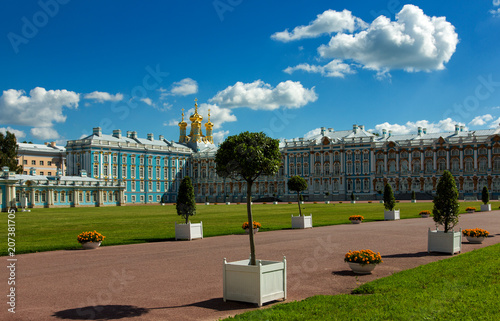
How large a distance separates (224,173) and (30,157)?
347ft

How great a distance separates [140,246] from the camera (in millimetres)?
19016

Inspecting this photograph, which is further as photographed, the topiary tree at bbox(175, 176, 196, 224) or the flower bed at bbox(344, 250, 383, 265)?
the topiary tree at bbox(175, 176, 196, 224)

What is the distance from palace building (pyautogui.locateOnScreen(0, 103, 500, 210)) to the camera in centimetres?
7819

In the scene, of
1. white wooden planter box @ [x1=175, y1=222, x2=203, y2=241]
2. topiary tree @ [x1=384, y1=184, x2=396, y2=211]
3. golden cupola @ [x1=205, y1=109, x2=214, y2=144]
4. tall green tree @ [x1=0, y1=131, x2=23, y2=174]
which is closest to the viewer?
white wooden planter box @ [x1=175, y1=222, x2=203, y2=241]

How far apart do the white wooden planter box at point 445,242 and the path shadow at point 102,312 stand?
10609 mm

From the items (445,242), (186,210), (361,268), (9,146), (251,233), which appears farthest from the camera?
(9,146)

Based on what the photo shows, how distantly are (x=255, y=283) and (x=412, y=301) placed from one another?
2.84 meters

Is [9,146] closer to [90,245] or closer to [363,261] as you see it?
[90,245]

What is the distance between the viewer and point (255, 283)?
9.28 meters

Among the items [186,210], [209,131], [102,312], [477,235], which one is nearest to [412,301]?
[102,312]

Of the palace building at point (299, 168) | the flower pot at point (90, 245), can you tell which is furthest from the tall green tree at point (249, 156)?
the palace building at point (299, 168)

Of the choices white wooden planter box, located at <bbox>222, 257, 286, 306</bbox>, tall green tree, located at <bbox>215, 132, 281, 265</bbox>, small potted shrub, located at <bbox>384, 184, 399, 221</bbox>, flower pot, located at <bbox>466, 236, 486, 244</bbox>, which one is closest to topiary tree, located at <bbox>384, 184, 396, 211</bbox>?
small potted shrub, located at <bbox>384, 184, 399, 221</bbox>

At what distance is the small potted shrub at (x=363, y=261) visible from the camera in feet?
39.9

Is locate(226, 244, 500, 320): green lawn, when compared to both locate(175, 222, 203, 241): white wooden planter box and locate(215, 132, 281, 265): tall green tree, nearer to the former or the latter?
locate(215, 132, 281, 265): tall green tree
